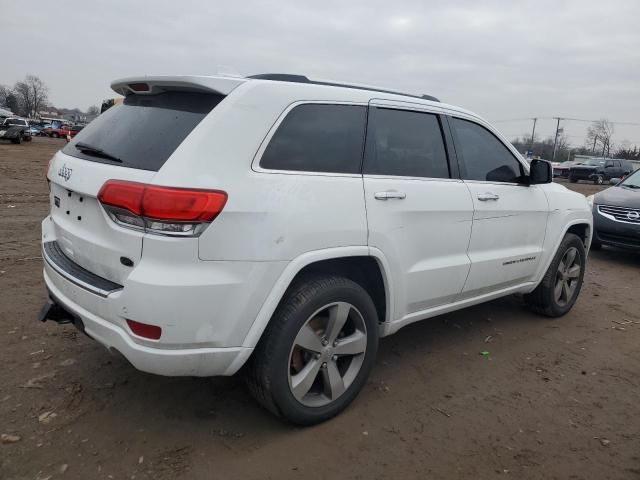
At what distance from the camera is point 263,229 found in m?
2.38

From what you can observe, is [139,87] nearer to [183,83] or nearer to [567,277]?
[183,83]

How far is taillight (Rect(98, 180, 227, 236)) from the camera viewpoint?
2.21m

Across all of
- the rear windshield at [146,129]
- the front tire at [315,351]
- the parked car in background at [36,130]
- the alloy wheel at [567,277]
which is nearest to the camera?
the rear windshield at [146,129]

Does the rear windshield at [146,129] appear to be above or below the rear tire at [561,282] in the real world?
above

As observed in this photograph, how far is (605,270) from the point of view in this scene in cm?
721

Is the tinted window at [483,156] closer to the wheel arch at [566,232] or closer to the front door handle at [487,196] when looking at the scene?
the front door handle at [487,196]

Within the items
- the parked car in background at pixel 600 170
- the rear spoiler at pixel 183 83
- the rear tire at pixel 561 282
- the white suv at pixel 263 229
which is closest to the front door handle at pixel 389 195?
the white suv at pixel 263 229

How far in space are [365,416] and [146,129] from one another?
1980 millimetres

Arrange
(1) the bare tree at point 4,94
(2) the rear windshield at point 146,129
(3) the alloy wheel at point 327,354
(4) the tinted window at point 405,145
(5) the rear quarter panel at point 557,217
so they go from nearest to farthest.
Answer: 1. (2) the rear windshield at point 146,129
2. (3) the alloy wheel at point 327,354
3. (4) the tinted window at point 405,145
4. (5) the rear quarter panel at point 557,217
5. (1) the bare tree at point 4,94

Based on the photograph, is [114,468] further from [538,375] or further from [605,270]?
[605,270]

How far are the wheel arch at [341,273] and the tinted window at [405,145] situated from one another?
0.51m

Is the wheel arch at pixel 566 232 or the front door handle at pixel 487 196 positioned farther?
the wheel arch at pixel 566 232

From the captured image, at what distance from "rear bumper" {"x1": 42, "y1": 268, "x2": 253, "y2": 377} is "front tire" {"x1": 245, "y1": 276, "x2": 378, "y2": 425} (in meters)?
0.18

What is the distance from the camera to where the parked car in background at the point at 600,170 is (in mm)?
30750
